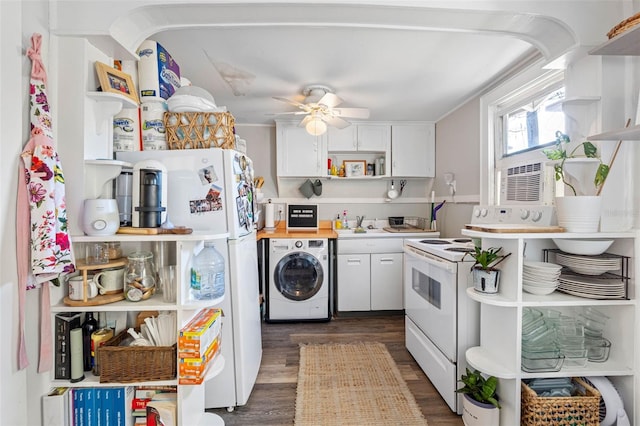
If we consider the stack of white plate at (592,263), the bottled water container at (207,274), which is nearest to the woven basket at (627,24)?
the stack of white plate at (592,263)

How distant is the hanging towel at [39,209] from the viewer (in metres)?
1.11

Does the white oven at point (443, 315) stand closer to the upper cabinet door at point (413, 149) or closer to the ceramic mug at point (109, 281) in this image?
the upper cabinet door at point (413, 149)

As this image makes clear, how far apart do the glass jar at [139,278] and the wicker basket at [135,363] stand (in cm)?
22

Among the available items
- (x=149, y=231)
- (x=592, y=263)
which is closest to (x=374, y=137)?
(x=592, y=263)

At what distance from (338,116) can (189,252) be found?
189 centimetres

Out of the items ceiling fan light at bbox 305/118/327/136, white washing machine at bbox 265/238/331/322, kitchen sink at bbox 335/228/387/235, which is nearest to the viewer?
ceiling fan light at bbox 305/118/327/136

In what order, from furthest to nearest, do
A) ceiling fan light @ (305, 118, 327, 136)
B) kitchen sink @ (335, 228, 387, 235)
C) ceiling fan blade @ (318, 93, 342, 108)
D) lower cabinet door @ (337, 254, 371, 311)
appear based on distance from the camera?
kitchen sink @ (335, 228, 387, 235) → lower cabinet door @ (337, 254, 371, 311) → ceiling fan light @ (305, 118, 327, 136) → ceiling fan blade @ (318, 93, 342, 108)

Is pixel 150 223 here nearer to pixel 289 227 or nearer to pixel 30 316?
pixel 30 316

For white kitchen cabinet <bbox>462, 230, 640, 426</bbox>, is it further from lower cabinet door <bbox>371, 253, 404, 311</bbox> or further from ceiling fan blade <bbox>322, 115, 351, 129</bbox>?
lower cabinet door <bbox>371, 253, 404, 311</bbox>

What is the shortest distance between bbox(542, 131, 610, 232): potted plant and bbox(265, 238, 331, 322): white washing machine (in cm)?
210

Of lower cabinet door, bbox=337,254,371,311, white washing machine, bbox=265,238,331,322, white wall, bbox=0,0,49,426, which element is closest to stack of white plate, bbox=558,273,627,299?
lower cabinet door, bbox=337,254,371,311

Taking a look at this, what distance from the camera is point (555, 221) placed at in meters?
1.56

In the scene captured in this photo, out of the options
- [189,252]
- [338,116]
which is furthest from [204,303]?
[338,116]

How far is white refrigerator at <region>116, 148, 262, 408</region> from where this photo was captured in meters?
1.59
